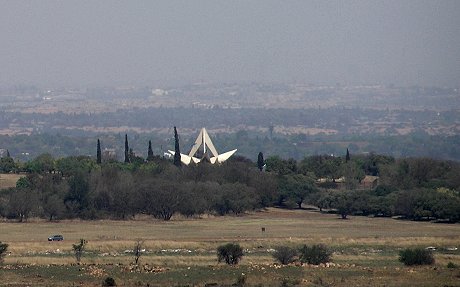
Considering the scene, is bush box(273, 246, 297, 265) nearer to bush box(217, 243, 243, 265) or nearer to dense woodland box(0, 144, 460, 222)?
bush box(217, 243, 243, 265)

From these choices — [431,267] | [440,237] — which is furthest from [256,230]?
[431,267]

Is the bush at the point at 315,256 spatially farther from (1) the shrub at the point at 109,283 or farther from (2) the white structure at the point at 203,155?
(2) the white structure at the point at 203,155

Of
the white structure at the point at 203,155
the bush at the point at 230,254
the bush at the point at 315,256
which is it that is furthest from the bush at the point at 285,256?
the white structure at the point at 203,155

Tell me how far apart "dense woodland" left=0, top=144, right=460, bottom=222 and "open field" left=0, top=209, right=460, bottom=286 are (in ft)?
7.88

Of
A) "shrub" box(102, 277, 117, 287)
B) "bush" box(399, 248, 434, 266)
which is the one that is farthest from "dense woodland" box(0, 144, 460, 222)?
"shrub" box(102, 277, 117, 287)

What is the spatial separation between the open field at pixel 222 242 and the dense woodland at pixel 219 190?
2402 mm

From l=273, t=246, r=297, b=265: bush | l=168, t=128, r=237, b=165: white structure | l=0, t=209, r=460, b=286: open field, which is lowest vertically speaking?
l=0, t=209, r=460, b=286: open field

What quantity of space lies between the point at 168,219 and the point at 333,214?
49.1 ft

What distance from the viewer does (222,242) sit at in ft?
260

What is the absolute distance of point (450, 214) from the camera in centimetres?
10094

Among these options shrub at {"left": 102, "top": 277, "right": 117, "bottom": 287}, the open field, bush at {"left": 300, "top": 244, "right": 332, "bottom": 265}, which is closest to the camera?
shrub at {"left": 102, "top": 277, "right": 117, "bottom": 287}

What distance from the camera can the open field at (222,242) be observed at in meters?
56.9

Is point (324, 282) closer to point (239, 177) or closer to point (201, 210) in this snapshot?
point (201, 210)

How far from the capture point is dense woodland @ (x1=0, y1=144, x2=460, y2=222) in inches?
4200
